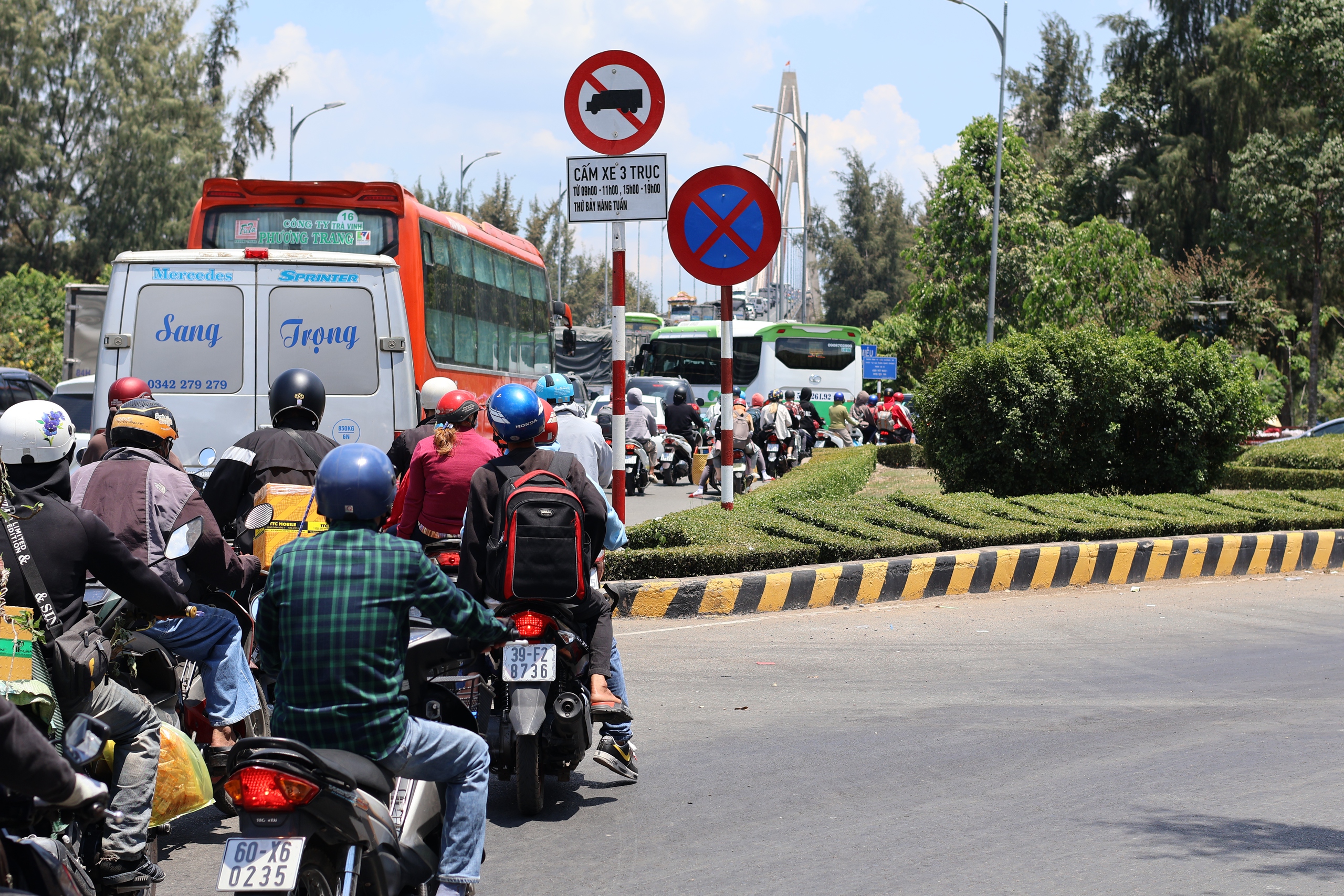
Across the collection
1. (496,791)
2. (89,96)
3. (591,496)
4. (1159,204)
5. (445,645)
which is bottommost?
(496,791)

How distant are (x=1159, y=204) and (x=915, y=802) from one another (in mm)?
44280

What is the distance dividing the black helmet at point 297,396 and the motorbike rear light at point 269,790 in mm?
3613

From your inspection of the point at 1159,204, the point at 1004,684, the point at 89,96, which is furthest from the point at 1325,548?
the point at 89,96

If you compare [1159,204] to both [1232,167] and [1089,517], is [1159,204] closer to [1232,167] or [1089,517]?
[1232,167]

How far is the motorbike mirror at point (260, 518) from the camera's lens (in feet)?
16.3

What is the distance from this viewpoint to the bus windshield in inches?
1521

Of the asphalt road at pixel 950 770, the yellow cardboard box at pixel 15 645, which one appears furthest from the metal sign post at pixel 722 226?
the yellow cardboard box at pixel 15 645

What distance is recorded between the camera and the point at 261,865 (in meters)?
3.25

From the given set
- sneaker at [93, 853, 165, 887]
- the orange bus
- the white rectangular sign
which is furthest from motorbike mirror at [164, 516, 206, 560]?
the orange bus

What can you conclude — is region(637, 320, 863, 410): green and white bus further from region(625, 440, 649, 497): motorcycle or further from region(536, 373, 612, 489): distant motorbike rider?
region(536, 373, 612, 489): distant motorbike rider

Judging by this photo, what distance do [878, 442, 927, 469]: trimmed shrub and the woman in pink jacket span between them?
733 inches

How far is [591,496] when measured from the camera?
5.48 metres

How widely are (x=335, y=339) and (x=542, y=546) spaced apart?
21.3 feet

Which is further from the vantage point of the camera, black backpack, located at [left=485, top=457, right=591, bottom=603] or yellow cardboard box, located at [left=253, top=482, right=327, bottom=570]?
yellow cardboard box, located at [left=253, top=482, right=327, bottom=570]
